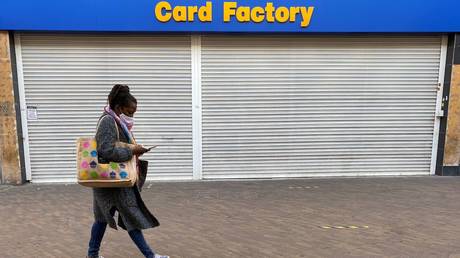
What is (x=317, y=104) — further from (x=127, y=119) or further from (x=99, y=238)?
(x=99, y=238)

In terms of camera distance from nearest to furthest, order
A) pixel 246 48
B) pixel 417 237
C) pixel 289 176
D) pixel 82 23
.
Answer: pixel 417 237, pixel 82 23, pixel 246 48, pixel 289 176

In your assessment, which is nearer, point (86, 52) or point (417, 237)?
point (417, 237)

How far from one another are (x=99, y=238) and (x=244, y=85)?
3919 mm

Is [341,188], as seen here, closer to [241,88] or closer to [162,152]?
[241,88]

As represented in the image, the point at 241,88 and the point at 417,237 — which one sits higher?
the point at 241,88

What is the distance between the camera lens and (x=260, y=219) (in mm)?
4574

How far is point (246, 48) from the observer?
6309 mm

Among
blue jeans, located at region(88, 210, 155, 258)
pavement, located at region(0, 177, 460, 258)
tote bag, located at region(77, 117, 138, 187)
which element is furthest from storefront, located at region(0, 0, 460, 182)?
tote bag, located at region(77, 117, 138, 187)

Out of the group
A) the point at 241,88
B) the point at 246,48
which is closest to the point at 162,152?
the point at 241,88

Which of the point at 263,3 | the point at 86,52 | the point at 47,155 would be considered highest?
the point at 263,3

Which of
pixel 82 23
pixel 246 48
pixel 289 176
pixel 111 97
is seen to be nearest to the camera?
pixel 111 97

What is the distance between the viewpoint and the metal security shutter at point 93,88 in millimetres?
6090

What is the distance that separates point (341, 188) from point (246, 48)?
2.95 metres

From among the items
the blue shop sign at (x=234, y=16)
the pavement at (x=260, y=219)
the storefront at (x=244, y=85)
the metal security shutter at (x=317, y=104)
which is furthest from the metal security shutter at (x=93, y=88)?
the pavement at (x=260, y=219)
